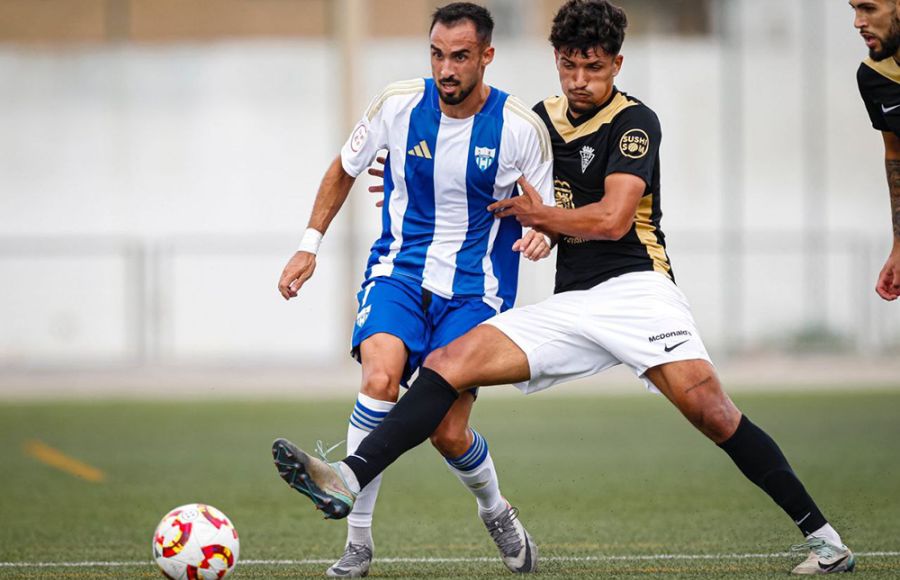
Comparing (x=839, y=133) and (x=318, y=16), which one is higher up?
(x=318, y=16)

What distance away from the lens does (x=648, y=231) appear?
20.1 ft

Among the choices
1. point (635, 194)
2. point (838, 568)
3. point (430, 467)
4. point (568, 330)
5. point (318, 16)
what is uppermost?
point (318, 16)

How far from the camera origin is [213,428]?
13.9 m

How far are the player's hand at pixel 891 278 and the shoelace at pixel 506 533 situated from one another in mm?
1911

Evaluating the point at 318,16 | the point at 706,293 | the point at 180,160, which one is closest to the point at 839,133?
the point at 706,293

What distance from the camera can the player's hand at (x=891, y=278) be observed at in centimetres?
610

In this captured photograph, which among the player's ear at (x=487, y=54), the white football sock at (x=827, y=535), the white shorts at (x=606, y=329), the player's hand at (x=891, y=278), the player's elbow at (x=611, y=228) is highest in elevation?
the player's ear at (x=487, y=54)

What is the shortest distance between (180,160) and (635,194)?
63.2ft

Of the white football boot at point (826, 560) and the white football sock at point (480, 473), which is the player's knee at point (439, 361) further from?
the white football boot at point (826, 560)

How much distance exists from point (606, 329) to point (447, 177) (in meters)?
0.97

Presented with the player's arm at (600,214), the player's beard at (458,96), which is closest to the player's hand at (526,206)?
the player's arm at (600,214)

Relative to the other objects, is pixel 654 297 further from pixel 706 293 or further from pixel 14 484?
pixel 706 293

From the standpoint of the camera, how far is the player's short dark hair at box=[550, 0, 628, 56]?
5.88 m

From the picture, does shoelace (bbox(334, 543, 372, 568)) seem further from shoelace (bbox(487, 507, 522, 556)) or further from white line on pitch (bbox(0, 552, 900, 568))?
shoelace (bbox(487, 507, 522, 556))
